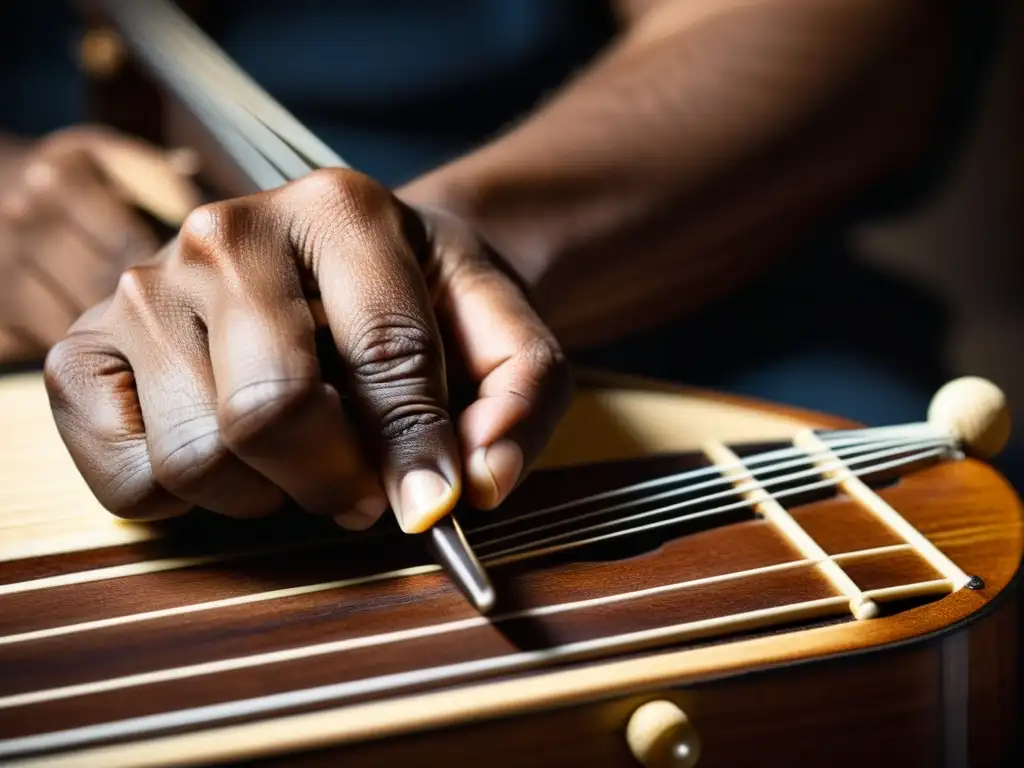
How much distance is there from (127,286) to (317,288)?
0.36ft

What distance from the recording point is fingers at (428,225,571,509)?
56 cm

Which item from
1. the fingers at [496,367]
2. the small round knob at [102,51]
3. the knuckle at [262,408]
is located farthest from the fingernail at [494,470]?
the small round knob at [102,51]

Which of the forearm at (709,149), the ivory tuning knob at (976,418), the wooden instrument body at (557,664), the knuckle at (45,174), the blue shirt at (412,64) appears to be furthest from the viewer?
the blue shirt at (412,64)

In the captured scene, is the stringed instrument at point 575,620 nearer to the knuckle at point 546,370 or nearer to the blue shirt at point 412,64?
the knuckle at point 546,370

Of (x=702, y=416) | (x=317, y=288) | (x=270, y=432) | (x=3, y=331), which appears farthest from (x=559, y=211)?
(x=3, y=331)

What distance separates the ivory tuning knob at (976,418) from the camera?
704mm

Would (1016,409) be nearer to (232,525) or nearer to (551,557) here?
(551,557)

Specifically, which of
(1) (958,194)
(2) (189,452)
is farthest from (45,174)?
(1) (958,194)

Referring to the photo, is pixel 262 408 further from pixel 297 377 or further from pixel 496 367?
pixel 496 367

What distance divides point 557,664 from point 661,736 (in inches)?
2.2

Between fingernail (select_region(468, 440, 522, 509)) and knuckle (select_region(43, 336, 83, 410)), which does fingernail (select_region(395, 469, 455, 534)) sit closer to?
fingernail (select_region(468, 440, 522, 509))

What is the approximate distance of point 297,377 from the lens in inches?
20.0

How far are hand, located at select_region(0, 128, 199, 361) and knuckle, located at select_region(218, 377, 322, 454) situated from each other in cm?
56

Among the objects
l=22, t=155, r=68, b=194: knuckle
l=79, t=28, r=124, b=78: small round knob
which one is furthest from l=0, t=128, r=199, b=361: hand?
l=79, t=28, r=124, b=78: small round knob
